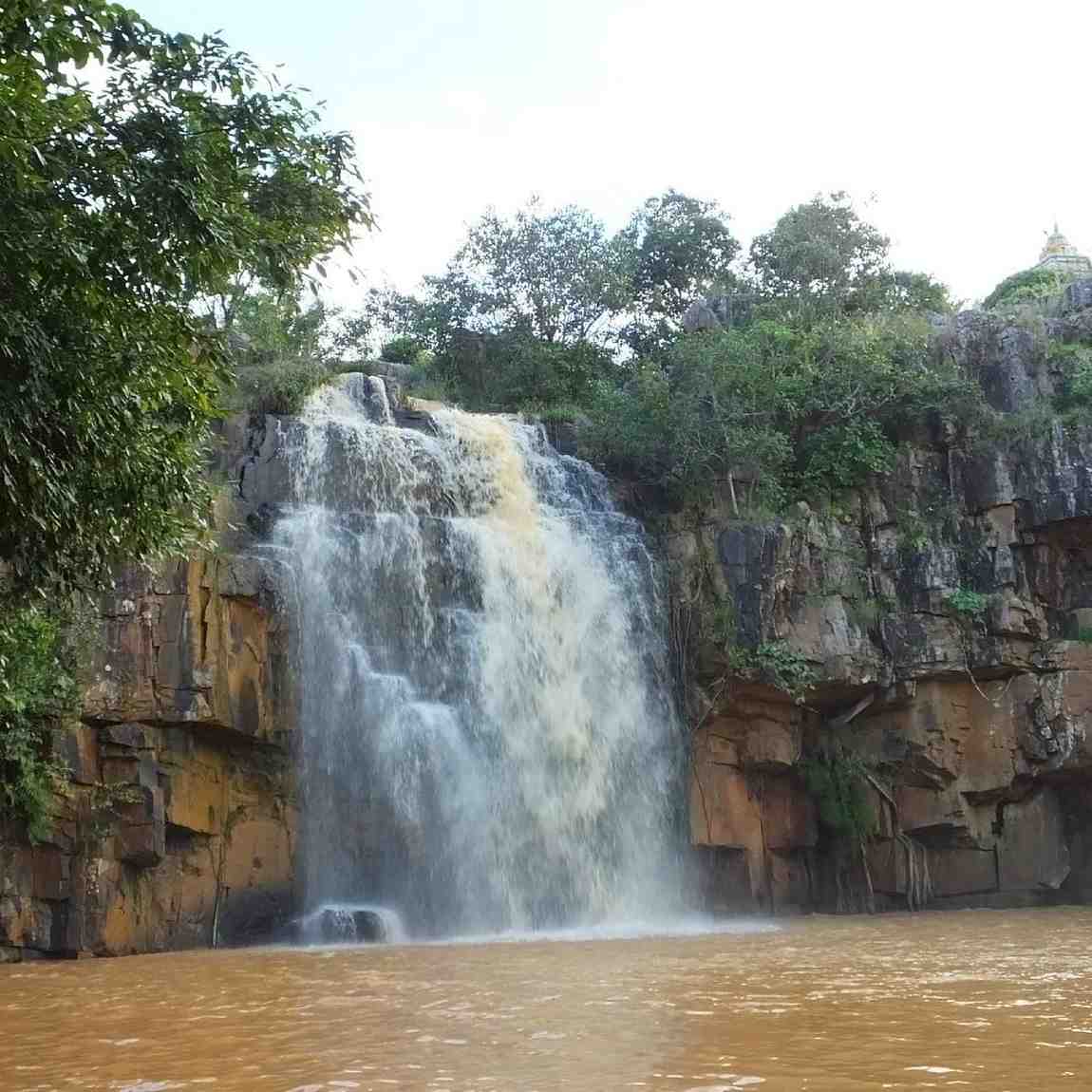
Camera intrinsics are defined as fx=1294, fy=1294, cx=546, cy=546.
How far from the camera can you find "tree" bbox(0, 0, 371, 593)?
912 centimetres

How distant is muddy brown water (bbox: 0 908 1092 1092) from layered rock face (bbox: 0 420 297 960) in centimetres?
156

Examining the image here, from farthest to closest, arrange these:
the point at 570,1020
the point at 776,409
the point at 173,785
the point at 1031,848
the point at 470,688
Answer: the point at 776,409, the point at 1031,848, the point at 470,688, the point at 173,785, the point at 570,1020

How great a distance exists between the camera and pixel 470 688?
2023 cm

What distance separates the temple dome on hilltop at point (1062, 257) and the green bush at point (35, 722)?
101 feet

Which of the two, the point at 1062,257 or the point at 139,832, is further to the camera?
the point at 1062,257

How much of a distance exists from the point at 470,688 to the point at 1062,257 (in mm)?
28436

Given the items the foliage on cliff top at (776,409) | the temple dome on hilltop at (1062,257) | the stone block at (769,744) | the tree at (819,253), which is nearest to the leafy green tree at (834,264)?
the tree at (819,253)

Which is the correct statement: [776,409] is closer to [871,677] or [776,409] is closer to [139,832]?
[871,677]

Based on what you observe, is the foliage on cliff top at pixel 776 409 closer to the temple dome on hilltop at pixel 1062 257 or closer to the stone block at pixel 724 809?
the stone block at pixel 724 809

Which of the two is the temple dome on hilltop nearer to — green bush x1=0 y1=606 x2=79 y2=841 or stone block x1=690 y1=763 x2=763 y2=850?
stone block x1=690 y1=763 x2=763 y2=850

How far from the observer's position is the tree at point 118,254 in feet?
29.9

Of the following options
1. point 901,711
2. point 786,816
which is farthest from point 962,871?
point 786,816

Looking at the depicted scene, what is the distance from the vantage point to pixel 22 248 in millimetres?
8977

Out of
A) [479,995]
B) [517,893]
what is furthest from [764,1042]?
[517,893]
